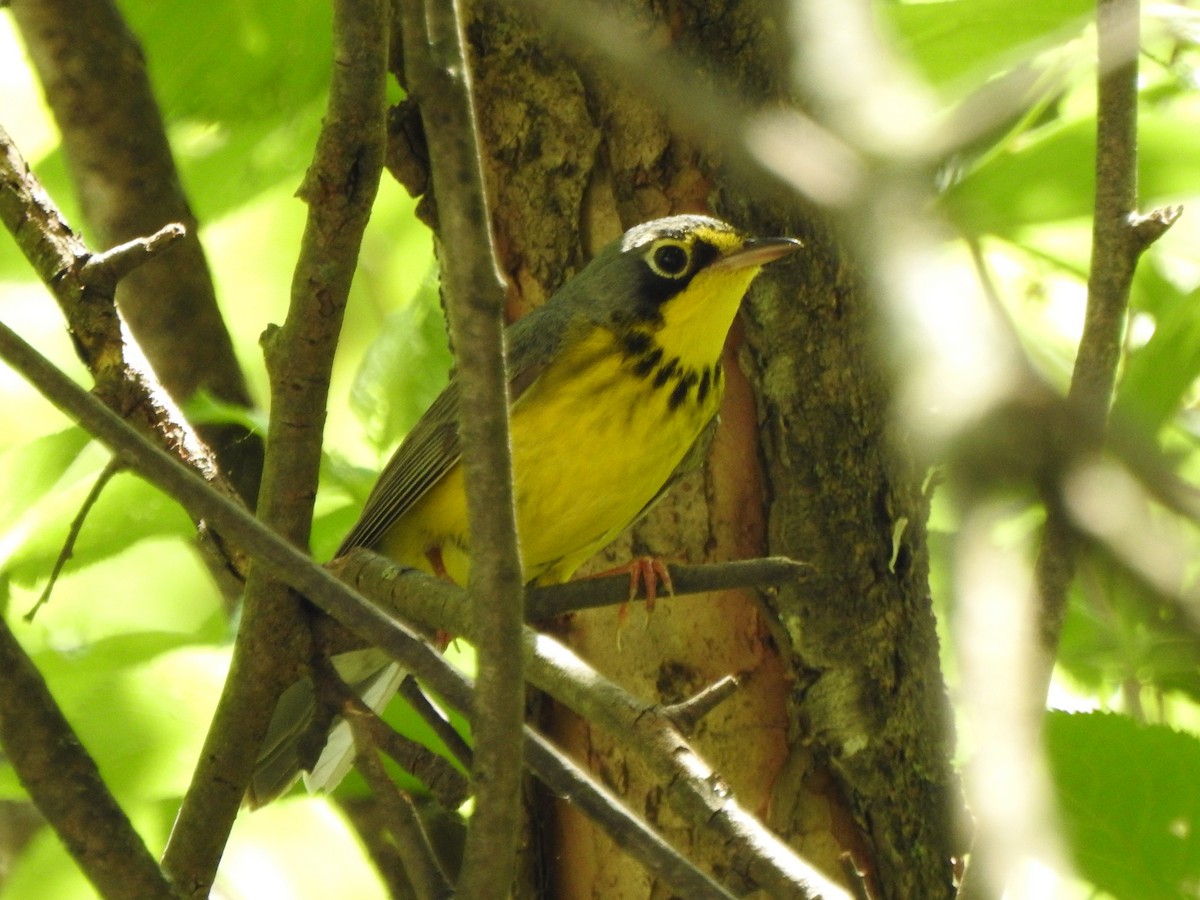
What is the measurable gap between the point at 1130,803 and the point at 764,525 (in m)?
1.16

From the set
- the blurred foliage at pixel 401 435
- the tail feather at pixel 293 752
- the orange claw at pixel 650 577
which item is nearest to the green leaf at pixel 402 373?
the blurred foliage at pixel 401 435

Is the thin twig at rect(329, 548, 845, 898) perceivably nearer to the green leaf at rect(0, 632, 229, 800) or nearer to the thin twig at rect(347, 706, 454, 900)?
the thin twig at rect(347, 706, 454, 900)

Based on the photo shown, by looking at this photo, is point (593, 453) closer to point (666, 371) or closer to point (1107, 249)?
point (666, 371)

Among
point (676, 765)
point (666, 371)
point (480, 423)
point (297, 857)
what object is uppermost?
point (666, 371)

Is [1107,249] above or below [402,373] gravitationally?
below

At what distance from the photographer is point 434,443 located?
3.89m

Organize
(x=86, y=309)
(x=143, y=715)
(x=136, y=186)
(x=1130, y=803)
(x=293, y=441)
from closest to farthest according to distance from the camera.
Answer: (x=1130, y=803) < (x=293, y=441) < (x=86, y=309) < (x=143, y=715) < (x=136, y=186)

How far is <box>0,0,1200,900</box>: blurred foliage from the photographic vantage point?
9.37 feet

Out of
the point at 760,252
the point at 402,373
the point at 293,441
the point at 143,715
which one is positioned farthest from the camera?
the point at 402,373

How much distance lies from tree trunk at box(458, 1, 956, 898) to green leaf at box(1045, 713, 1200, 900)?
25.9 inches

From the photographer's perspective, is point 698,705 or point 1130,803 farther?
point 1130,803

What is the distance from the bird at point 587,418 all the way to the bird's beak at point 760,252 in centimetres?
3

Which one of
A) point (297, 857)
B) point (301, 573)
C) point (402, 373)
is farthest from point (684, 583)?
point (402, 373)

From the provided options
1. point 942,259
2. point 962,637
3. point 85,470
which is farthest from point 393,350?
point 962,637
